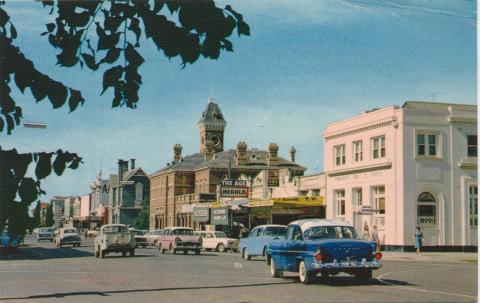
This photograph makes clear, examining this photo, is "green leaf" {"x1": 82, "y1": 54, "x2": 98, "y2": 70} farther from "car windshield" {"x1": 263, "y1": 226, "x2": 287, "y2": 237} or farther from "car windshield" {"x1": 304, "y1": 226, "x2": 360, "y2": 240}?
"car windshield" {"x1": 263, "y1": 226, "x2": 287, "y2": 237}

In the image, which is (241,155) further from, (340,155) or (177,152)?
(340,155)

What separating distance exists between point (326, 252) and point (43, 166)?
40.6 feet

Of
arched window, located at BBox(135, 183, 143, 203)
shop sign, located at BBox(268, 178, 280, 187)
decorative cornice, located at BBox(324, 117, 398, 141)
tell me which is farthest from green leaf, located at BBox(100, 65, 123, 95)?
arched window, located at BBox(135, 183, 143, 203)

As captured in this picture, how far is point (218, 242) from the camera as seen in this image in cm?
4162

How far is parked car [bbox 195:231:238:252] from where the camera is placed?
40.9 m

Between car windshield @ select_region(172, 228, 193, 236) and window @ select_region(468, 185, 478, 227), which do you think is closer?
car windshield @ select_region(172, 228, 193, 236)

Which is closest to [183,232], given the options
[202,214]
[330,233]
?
[202,214]

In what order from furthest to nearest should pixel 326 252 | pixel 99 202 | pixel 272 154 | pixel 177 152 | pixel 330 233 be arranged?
pixel 99 202 → pixel 177 152 → pixel 272 154 → pixel 330 233 → pixel 326 252

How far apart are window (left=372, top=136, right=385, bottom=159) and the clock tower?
6625cm

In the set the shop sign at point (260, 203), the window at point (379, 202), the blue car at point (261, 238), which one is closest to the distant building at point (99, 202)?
the shop sign at point (260, 203)

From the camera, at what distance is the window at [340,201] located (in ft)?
150

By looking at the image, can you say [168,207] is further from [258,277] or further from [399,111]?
[258,277]

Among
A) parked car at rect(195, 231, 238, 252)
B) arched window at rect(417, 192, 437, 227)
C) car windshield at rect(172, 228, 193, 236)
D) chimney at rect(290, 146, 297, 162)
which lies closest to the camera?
car windshield at rect(172, 228, 193, 236)

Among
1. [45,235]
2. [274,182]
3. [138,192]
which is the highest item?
[138,192]
